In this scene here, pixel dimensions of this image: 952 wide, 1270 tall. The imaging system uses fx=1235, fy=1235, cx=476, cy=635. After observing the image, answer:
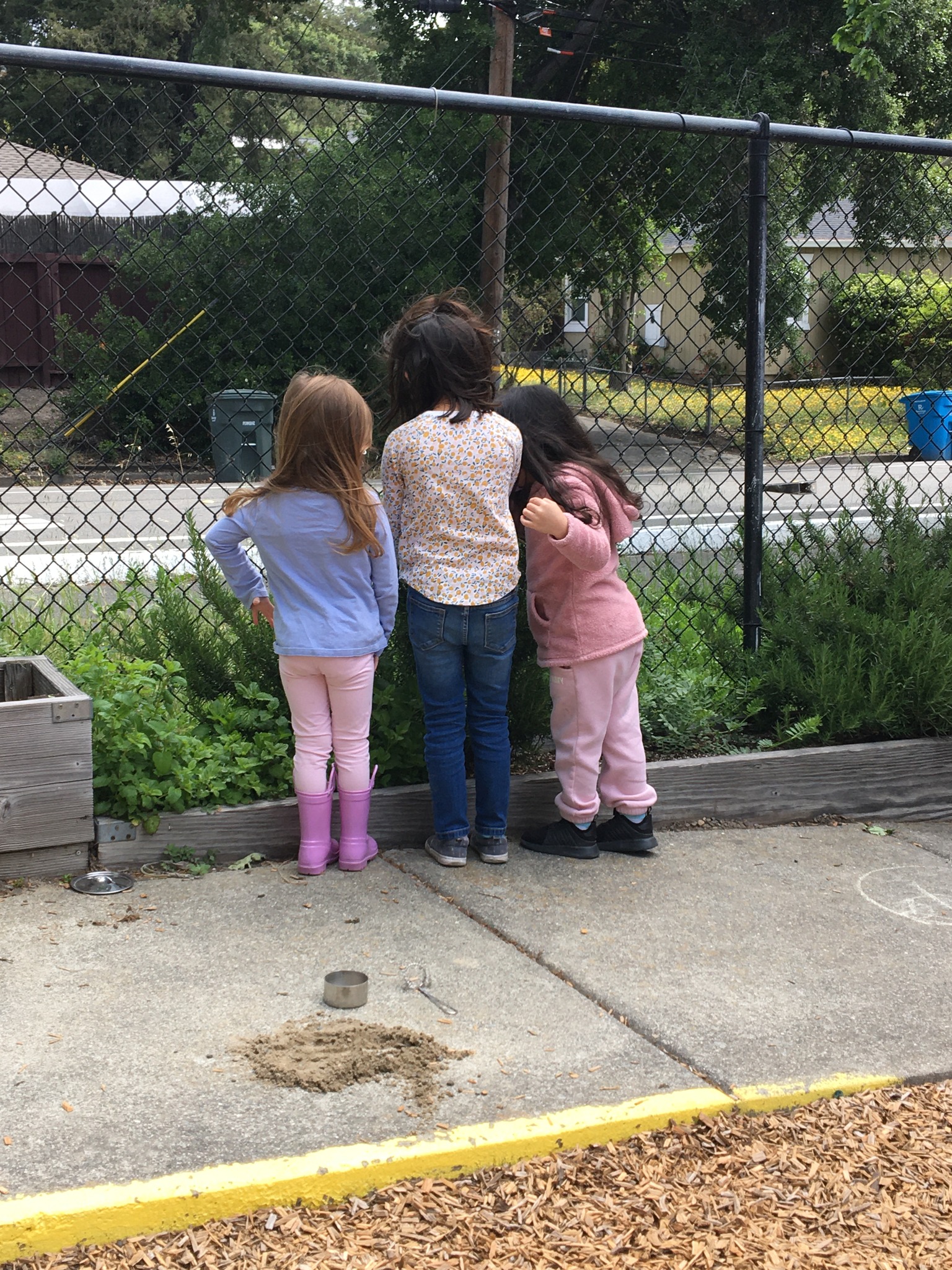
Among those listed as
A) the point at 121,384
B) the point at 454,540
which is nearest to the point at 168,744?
the point at 454,540

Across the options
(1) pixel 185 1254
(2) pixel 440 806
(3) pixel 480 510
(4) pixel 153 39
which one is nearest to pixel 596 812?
(2) pixel 440 806

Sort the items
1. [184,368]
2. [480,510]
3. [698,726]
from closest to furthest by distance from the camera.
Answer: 1. [480,510]
2. [698,726]
3. [184,368]

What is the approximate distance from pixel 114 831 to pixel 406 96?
7.65ft

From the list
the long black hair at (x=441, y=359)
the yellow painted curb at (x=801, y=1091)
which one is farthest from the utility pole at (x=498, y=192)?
the yellow painted curb at (x=801, y=1091)

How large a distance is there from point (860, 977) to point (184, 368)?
A: 1084 cm

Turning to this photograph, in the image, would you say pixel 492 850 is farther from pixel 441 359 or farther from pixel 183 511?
pixel 183 511

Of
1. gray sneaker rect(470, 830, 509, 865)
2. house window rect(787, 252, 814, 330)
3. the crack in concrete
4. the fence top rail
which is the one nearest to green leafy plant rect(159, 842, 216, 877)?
the crack in concrete

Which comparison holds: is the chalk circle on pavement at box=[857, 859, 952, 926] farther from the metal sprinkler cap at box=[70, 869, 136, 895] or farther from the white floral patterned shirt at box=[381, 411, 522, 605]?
the metal sprinkler cap at box=[70, 869, 136, 895]

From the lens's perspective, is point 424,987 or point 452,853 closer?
point 424,987

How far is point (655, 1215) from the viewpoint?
2.19 metres

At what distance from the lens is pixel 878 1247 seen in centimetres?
214

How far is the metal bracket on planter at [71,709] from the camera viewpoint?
10.9 feet

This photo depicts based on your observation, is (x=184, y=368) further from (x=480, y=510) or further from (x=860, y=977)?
(x=860, y=977)

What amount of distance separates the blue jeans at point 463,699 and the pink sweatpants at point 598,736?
0.19 m
